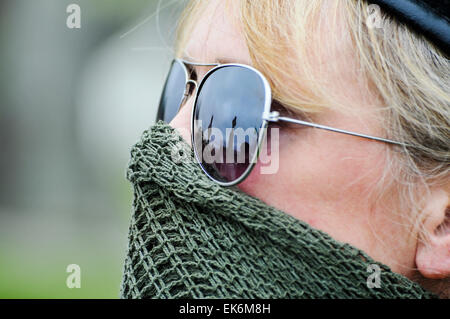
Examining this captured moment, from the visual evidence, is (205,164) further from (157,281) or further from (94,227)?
(94,227)

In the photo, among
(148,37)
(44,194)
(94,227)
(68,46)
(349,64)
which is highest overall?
(68,46)

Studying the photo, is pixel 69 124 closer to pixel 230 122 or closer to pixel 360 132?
pixel 230 122

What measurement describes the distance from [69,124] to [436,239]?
248 inches

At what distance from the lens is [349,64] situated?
4.27 feet

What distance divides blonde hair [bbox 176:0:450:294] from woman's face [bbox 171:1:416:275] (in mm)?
25

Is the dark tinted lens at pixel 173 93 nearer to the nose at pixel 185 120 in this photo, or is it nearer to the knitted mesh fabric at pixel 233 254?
the nose at pixel 185 120

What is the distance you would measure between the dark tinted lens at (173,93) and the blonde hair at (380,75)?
43cm

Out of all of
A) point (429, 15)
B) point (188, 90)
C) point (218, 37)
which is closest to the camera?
point (429, 15)

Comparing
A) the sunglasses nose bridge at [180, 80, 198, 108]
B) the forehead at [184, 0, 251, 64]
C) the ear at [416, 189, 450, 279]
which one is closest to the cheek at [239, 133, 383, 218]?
the ear at [416, 189, 450, 279]

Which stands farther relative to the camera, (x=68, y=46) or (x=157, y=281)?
(x=68, y=46)

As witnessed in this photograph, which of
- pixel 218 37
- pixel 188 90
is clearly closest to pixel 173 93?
pixel 188 90

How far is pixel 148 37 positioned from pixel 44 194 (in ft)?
11.6

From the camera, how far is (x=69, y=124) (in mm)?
6996
